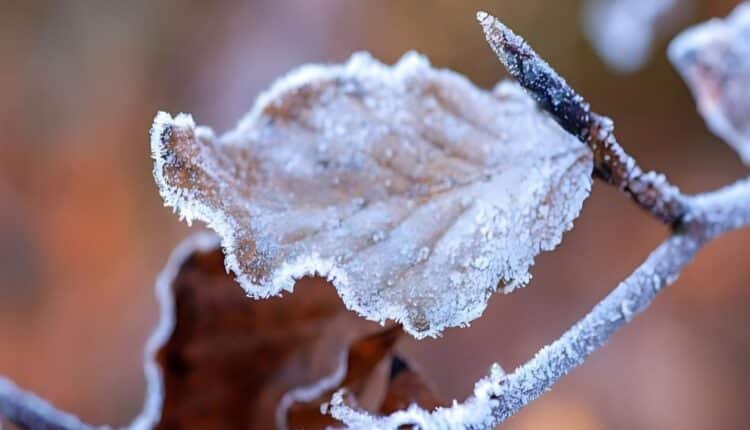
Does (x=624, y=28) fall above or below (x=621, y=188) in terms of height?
above

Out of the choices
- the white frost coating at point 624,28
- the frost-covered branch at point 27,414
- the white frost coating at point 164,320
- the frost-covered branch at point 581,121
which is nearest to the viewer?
the frost-covered branch at point 581,121

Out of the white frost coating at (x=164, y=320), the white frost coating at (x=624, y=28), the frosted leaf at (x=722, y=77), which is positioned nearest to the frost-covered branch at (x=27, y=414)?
the white frost coating at (x=164, y=320)

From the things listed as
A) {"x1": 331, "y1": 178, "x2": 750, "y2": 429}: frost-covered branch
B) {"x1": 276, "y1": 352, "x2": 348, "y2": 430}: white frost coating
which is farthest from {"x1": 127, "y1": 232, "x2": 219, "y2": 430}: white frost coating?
{"x1": 331, "y1": 178, "x2": 750, "y2": 429}: frost-covered branch

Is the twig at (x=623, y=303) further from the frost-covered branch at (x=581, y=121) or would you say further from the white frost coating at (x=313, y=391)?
the white frost coating at (x=313, y=391)

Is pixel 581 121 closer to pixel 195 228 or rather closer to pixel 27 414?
pixel 27 414

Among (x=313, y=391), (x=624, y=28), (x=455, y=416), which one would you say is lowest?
(x=455, y=416)

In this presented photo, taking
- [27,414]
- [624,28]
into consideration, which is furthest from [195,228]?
[27,414]

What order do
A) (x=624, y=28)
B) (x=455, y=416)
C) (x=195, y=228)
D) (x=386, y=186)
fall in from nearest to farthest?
(x=455, y=416), (x=386, y=186), (x=624, y=28), (x=195, y=228)
